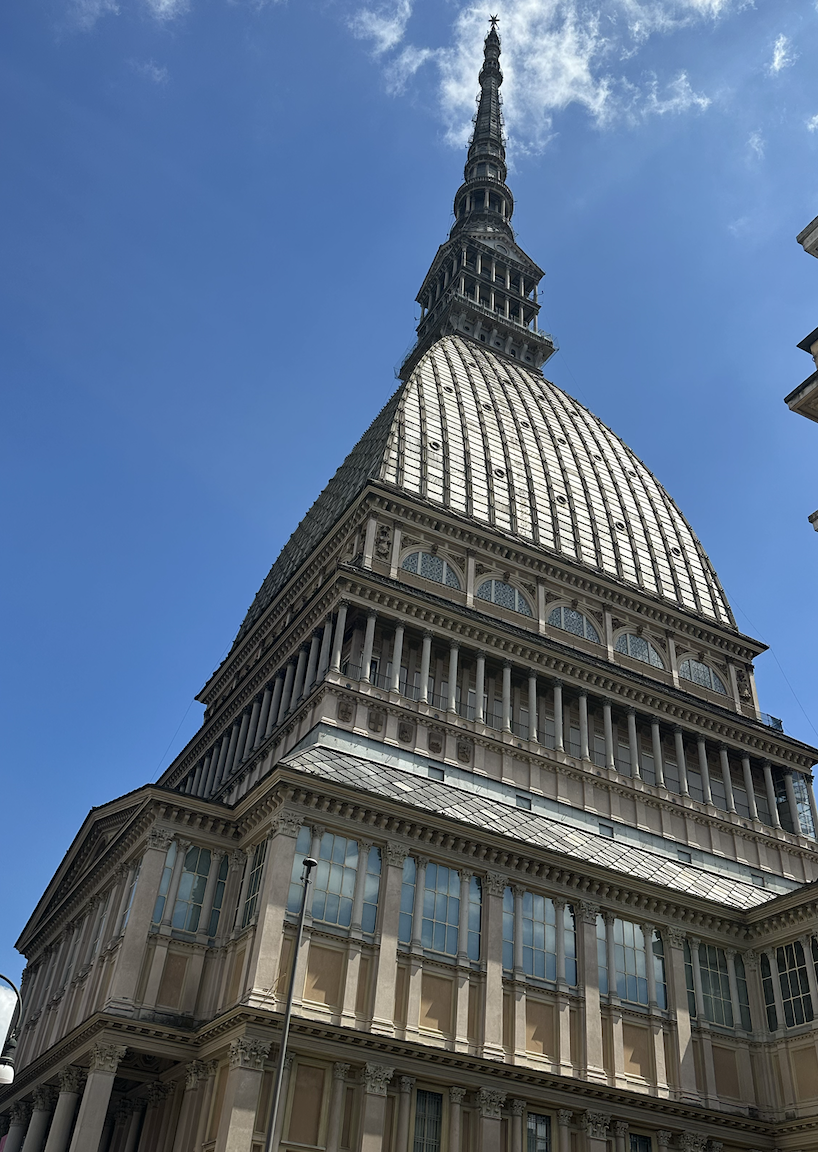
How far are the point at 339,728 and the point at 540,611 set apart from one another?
58.5 feet

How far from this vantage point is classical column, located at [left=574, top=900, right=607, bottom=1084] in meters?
38.6

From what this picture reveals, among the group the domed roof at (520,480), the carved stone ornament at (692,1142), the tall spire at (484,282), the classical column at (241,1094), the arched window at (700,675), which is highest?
the tall spire at (484,282)

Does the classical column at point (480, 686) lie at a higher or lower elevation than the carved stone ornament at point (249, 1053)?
higher

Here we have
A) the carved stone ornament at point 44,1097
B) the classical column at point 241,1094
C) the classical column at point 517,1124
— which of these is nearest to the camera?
the classical column at point 241,1094

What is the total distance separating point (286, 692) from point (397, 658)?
316 inches

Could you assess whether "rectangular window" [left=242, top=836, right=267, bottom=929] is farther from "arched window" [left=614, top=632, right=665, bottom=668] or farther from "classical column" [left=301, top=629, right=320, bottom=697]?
"arched window" [left=614, top=632, right=665, bottom=668]

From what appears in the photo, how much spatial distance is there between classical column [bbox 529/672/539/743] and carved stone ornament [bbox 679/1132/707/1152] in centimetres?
1920

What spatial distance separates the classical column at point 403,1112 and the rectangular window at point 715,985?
14.9 meters

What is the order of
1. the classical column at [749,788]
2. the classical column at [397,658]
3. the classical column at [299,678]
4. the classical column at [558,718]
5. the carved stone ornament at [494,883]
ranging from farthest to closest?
the classical column at [749,788]
the classical column at [299,678]
the classical column at [558,718]
the classical column at [397,658]
the carved stone ornament at [494,883]

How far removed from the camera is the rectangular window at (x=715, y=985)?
141 ft

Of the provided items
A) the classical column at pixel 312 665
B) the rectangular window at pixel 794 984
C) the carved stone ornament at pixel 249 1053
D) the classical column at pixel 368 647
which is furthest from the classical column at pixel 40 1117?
the rectangular window at pixel 794 984

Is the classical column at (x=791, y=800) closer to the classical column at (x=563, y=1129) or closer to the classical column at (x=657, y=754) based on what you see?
the classical column at (x=657, y=754)

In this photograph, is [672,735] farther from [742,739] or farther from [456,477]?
[456,477]

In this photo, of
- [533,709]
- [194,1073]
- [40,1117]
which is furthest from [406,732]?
[40,1117]
